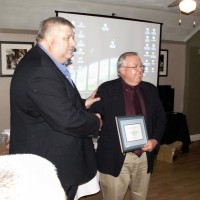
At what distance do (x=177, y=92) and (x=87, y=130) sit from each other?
4.37 metres

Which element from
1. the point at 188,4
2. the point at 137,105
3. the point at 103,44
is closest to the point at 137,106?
the point at 137,105

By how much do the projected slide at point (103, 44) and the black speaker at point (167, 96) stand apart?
749 mm

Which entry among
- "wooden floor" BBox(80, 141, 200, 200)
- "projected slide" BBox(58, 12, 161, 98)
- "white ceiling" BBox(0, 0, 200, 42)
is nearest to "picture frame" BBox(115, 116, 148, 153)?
"wooden floor" BBox(80, 141, 200, 200)

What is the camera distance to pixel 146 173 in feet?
7.48

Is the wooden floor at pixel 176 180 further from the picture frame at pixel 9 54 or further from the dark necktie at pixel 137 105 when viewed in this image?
the picture frame at pixel 9 54

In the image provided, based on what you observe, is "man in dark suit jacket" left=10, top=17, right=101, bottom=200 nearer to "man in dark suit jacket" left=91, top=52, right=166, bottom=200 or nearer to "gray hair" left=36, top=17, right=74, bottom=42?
"gray hair" left=36, top=17, right=74, bottom=42

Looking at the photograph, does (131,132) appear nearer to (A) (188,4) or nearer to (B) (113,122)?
(B) (113,122)

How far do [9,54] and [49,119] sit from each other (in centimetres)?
266

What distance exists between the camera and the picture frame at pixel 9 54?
12.5 feet

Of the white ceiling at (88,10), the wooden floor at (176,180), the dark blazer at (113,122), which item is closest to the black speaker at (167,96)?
the wooden floor at (176,180)

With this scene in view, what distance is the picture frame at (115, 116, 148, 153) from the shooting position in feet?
6.77

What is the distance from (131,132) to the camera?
83.2 inches

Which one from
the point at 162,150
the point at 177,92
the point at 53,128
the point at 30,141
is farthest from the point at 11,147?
the point at 177,92

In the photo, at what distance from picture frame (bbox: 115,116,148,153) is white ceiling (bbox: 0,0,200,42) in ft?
7.55
